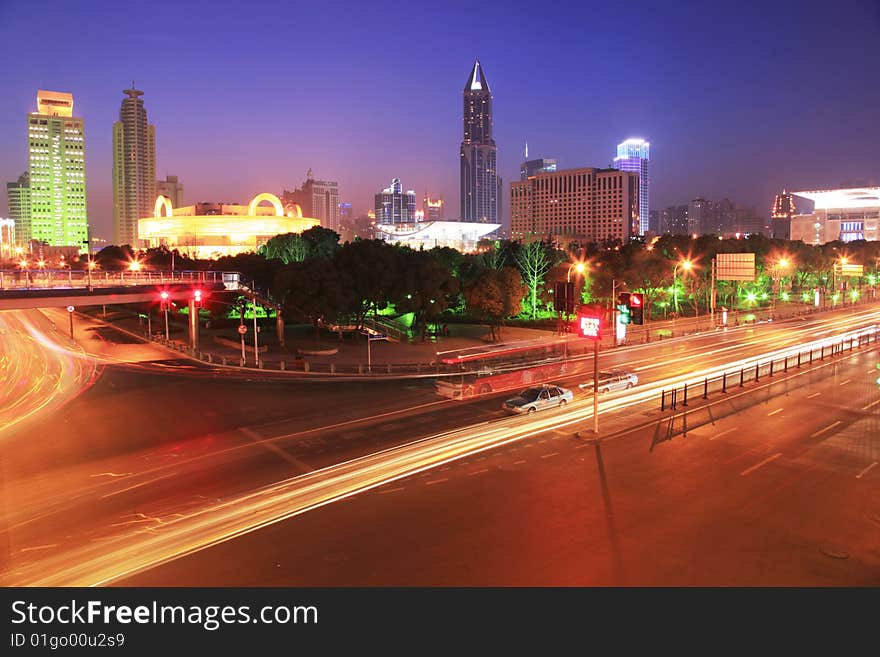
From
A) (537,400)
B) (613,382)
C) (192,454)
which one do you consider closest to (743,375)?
(613,382)

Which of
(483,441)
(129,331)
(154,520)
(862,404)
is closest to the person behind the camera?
(154,520)

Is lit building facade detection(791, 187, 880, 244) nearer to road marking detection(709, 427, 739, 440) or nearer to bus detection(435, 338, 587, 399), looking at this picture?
bus detection(435, 338, 587, 399)

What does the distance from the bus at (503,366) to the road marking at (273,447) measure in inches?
371

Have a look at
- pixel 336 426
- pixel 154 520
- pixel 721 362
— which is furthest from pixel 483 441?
pixel 721 362

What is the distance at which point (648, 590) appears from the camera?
9.64 metres

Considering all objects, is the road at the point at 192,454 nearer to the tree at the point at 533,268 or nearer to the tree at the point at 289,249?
the tree at the point at 533,268

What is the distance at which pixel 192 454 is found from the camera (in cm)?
2023

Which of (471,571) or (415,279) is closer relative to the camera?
(471,571)

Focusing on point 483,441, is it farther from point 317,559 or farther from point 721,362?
point 721,362

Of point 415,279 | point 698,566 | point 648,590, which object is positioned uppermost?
point 415,279

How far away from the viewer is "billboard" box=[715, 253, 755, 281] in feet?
122

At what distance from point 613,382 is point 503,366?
8437 millimetres

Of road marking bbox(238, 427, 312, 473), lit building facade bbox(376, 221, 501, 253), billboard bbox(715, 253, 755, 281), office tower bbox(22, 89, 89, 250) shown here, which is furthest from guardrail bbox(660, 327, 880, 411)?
office tower bbox(22, 89, 89, 250)

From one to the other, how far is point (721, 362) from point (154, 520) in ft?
110
